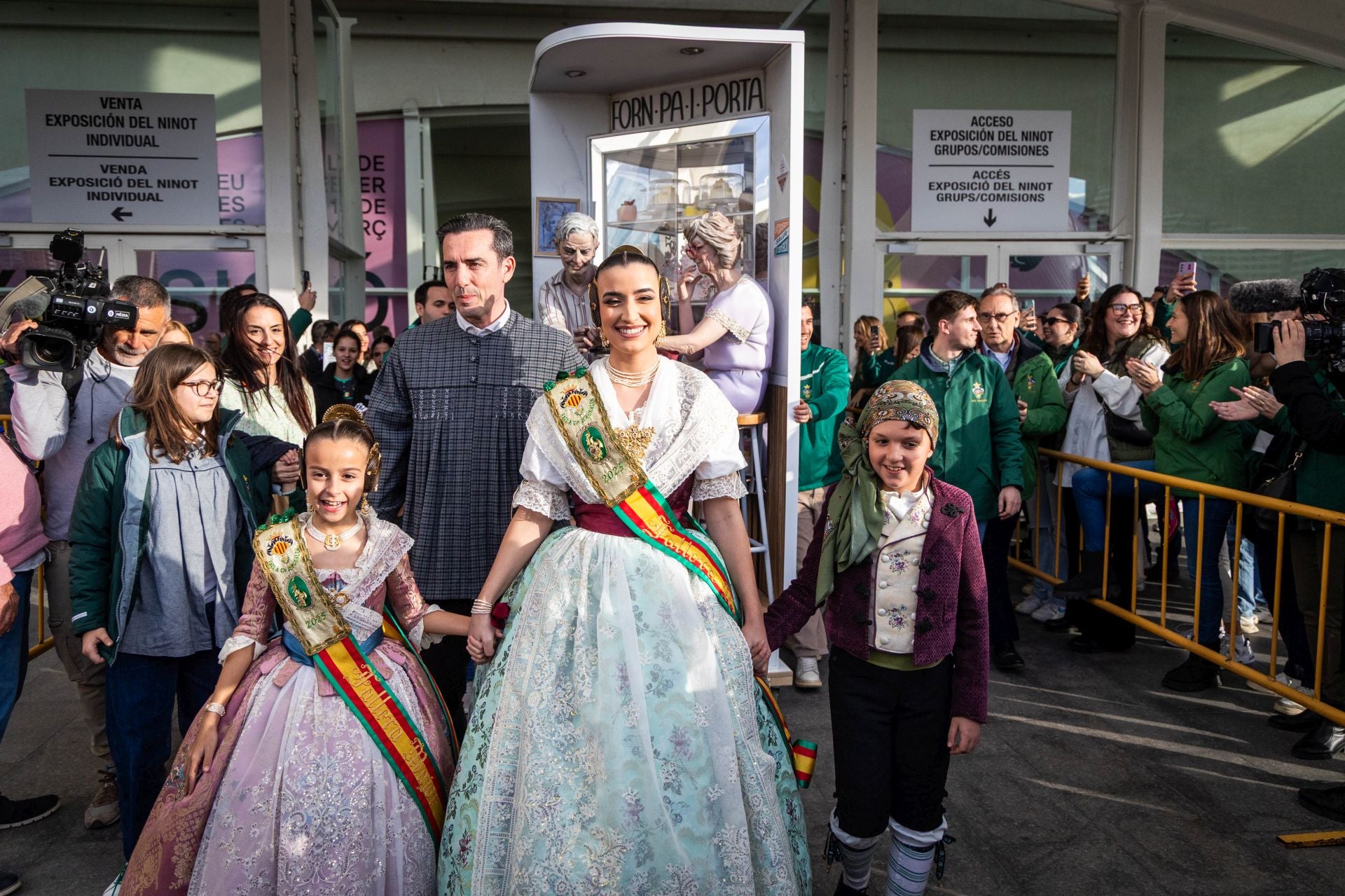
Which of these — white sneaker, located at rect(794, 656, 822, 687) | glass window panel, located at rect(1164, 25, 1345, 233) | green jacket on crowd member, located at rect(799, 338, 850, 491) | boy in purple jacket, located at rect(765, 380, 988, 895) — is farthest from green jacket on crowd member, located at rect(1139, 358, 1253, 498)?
glass window panel, located at rect(1164, 25, 1345, 233)

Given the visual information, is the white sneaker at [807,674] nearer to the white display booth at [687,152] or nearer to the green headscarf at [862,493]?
the white display booth at [687,152]

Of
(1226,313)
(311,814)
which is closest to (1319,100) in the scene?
(1226,313)

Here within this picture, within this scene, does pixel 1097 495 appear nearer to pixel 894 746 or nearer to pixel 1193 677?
pixel 1193 677

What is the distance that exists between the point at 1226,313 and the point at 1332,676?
1704mm

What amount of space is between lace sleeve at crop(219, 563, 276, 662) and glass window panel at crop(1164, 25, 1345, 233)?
10.2 m

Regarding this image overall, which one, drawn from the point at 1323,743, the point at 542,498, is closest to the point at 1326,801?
the point at 1323,743

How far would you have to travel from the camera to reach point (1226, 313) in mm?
4613

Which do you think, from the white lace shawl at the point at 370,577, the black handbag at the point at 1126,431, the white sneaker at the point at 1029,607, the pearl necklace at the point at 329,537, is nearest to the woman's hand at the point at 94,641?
the white lace shawl at the point at 370,577

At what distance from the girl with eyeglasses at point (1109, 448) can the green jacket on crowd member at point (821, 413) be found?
1234mm

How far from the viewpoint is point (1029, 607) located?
595 cm

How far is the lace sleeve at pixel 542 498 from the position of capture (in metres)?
2.63

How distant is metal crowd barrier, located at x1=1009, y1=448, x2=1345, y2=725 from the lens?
371 cm

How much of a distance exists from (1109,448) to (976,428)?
125 centimetres

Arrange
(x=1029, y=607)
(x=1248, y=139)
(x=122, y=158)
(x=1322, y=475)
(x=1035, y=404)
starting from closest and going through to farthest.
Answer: (x=1322, y=475)
(x=1035, y=404)
(x=1029, y=607)
(x=122, y=158)
(x=1248, y=139)
